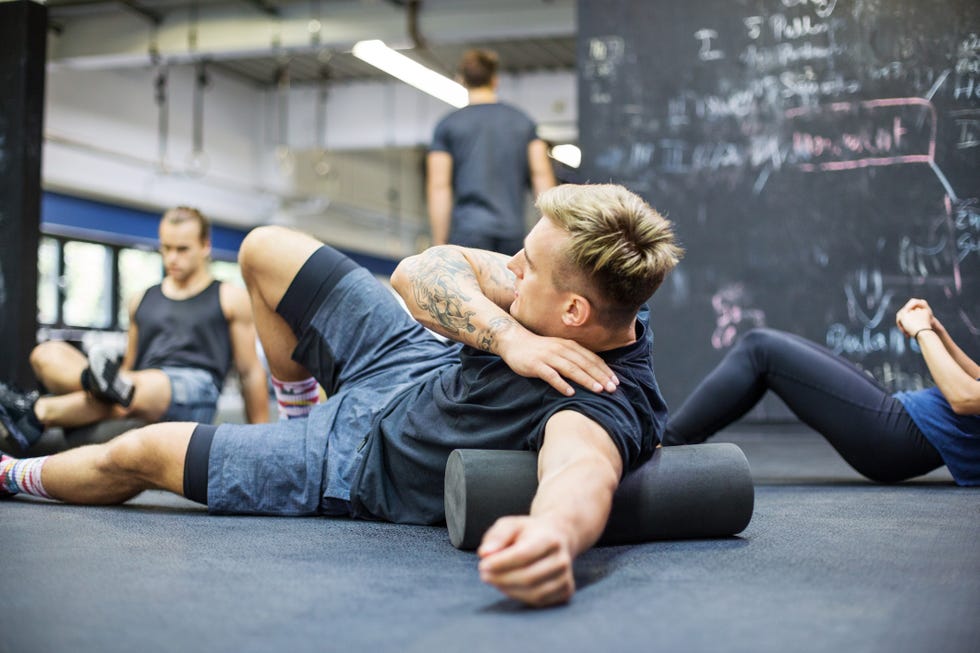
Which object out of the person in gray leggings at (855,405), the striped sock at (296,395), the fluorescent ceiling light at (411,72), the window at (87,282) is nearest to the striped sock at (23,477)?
the striped sock at (296,395)

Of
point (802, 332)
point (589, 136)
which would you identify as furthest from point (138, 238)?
point (802, 332)

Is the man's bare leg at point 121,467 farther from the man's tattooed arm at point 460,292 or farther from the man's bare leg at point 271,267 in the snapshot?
the man's tattooed arm at point 460,292

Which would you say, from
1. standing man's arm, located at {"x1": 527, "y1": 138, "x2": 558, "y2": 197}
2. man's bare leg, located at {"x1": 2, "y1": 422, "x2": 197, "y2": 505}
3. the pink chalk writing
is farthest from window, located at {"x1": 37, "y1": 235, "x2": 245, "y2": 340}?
man's bare leg, located at {"x1": 2, "y1": 422, "x2": 197, "y2": 505}

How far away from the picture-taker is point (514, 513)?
1.62 meters

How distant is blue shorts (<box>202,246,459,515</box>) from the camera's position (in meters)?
1.97

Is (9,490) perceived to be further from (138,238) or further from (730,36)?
(138,238)

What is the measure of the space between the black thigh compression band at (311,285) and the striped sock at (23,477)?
2.24ft

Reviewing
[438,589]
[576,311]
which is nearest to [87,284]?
[576,311]

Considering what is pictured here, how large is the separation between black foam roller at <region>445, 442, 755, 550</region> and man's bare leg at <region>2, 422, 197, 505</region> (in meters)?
0.64

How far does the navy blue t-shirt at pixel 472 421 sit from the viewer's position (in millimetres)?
1591

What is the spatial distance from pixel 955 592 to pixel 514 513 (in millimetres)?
679

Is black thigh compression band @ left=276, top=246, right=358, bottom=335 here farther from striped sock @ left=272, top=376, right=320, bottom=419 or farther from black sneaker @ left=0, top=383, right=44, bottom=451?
black sneaker @ left=0, top=383, right=44, bottom=451

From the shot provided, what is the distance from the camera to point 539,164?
410 cm

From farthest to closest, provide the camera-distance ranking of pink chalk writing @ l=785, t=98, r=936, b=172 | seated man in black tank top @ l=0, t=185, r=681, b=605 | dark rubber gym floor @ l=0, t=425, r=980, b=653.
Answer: pink chalk writing @ l=785, t=98, r=936, b=172, seated man in black tank top @ l=0, t=185, r=681, b=605, dark rubber gym floor @ l=0, t=425, r=980, b=653
